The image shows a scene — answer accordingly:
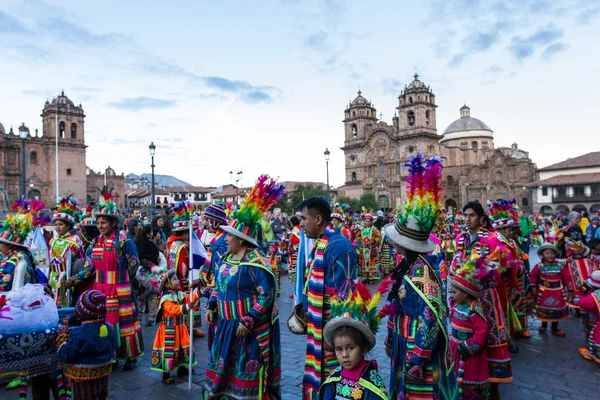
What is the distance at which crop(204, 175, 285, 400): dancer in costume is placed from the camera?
3.77m

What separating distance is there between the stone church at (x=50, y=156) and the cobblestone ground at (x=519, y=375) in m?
53.6

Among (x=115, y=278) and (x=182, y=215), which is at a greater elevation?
(x=182, y=215)

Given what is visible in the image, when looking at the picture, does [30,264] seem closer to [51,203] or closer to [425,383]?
[425,383]

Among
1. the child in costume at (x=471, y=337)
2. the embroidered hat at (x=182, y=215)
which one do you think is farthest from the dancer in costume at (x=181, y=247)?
the child in costume at (x=471, y=337)

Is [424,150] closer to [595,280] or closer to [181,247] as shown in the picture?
[595,280]

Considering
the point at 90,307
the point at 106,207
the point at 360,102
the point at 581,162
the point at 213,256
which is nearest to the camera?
the point at 90,307

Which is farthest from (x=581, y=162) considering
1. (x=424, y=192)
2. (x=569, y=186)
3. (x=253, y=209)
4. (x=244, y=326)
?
(x=244, y=326)

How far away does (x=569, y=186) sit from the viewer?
48.7m

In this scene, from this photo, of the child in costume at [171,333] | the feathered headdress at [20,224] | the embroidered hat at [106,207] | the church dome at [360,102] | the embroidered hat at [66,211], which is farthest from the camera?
the church dome at [360,102]

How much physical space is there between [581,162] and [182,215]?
56.7 m

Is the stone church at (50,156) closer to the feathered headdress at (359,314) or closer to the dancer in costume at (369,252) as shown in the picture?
the dancer in costume at (369,252)

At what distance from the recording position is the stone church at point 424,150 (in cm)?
5959

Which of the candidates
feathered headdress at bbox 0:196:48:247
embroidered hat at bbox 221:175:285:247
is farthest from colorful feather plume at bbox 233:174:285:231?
feathered headdress at bbox 0:196:48:247

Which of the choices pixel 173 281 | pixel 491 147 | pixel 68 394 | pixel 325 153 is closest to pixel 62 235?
pixel 173 281
